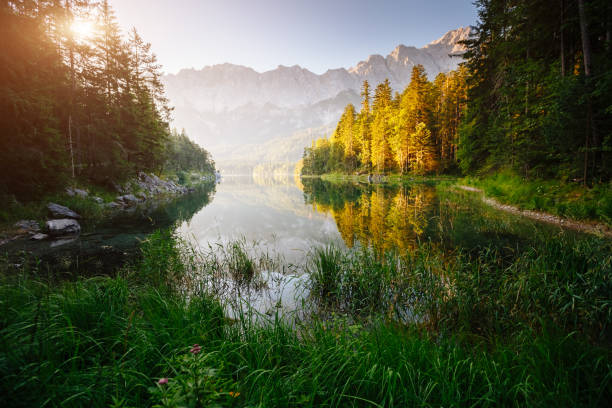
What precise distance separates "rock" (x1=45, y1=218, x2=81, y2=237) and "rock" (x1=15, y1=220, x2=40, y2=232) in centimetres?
65

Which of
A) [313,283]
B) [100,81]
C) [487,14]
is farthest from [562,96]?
[100,81]

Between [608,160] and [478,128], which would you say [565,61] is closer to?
[608,160]

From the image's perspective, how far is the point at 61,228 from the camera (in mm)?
10461

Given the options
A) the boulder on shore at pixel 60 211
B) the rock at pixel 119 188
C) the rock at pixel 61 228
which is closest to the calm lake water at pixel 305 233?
the rock at pixel 61 228

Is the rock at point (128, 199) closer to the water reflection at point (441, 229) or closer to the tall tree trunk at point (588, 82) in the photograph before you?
the water reflection at point (441, 229)

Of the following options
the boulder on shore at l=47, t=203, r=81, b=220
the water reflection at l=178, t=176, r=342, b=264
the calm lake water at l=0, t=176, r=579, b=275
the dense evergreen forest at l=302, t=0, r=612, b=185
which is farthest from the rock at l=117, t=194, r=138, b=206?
the dense evergreen forest at l=302, t=0, r=612, b=185

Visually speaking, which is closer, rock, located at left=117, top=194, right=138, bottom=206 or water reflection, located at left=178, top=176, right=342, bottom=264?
water reflection, located at left=178, top=176, right=342, bottom=264

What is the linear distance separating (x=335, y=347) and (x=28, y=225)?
14.9 metres

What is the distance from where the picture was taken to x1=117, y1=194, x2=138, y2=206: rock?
19.9m

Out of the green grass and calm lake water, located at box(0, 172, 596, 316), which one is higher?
the green grass

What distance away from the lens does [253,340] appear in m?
2.73

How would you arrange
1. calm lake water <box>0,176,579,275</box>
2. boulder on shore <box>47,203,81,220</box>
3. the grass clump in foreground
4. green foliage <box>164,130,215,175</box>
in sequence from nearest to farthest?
1. the grass clump in foreground
2. calm lake water <box>0,176,579,275</box>
3. boulder on shore <box>47,203,81,220</box>
4. green foliage <box>164,130,215,175</box>

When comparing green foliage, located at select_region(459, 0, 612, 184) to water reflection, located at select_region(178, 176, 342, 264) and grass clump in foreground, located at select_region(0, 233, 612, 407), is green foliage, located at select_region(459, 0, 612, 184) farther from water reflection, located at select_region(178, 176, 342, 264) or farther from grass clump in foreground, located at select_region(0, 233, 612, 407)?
water reflection, located at select_region(178, 176, 342, 264)

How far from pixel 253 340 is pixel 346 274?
2916mm
